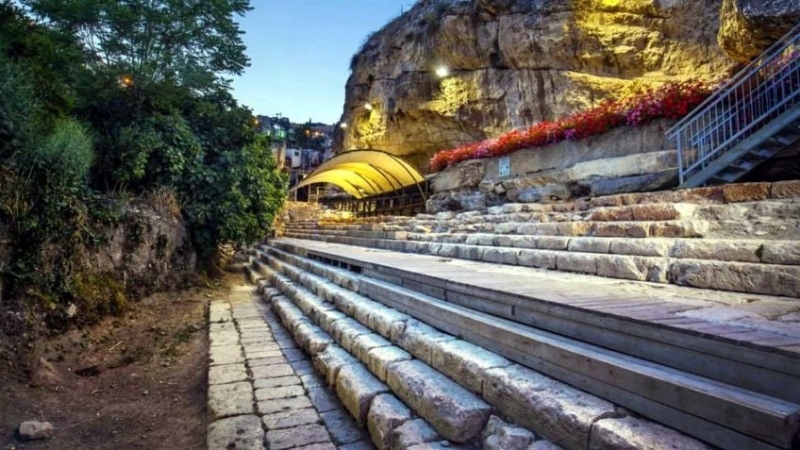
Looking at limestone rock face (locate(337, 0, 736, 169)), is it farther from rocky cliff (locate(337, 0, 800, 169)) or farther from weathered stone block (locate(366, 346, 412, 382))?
weathered stone block (locate(366, 346, 412, 382))

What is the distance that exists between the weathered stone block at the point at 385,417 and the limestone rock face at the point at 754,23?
385 inches

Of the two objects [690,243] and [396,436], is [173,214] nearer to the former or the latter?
[396,436]

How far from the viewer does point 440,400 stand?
2133mm

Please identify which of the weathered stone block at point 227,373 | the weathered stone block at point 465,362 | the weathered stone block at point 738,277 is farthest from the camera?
the weathered stone block at point 227,373

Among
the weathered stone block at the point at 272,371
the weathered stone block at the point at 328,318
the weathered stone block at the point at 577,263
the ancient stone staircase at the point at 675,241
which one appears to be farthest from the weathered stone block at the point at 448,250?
the weathered stone block at the point at 272,371

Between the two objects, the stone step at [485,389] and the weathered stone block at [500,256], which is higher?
the weathered stone block at [500,256]

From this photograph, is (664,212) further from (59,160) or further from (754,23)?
(59,160)

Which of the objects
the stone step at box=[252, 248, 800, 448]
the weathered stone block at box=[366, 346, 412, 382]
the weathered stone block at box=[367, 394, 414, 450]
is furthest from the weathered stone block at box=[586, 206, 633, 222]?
the weathered stone block at box=[367, 394, 414, 450]

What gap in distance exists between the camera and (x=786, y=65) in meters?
5.71

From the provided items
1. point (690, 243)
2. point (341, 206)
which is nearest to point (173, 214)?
point (690, 243)

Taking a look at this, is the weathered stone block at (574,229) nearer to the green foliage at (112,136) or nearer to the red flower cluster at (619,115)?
the red flower cluster at (619,115)

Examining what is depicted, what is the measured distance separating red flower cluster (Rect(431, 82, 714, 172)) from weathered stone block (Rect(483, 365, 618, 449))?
6.85 m

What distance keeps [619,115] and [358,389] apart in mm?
7180

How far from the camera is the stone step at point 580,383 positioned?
1.23 m
